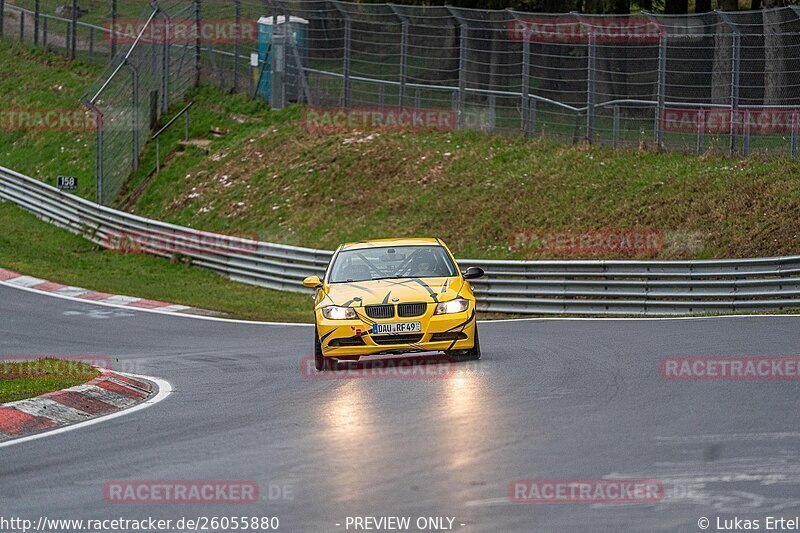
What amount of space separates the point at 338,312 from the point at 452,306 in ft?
3.93

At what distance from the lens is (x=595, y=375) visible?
12781 millimetres

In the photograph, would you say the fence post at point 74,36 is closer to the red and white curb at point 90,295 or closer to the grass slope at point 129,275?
the grass slope at point 129,275

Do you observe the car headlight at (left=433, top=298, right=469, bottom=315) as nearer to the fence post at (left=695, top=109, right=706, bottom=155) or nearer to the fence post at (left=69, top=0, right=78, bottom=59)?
the fence post at (left=695, top=109, right=706, bottom=155)

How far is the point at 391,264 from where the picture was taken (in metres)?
15.4

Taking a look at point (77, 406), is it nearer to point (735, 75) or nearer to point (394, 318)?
point (394, 318)

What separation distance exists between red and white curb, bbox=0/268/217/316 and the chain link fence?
806 centimetres

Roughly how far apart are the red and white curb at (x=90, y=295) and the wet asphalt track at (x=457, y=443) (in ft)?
27.9

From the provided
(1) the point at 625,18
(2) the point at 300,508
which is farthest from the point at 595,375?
(1) the point at 625,18

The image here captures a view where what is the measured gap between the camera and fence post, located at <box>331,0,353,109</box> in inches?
1387

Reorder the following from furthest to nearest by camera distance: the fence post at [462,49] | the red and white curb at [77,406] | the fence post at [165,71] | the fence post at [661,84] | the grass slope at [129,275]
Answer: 1. the fence post at [165,71]
2. the fence post at [462,49]
3. the fence post at [661,84]
4. the grass slope at [129,275]
5. the red and white curb at [77,406]

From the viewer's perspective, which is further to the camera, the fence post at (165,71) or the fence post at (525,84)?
the fence post at (165,71)

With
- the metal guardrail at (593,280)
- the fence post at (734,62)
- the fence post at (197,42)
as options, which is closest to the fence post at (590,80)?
the fence post at (734,62)

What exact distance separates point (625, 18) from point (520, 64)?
2.91m

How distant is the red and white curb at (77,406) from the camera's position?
1037 centimetres
